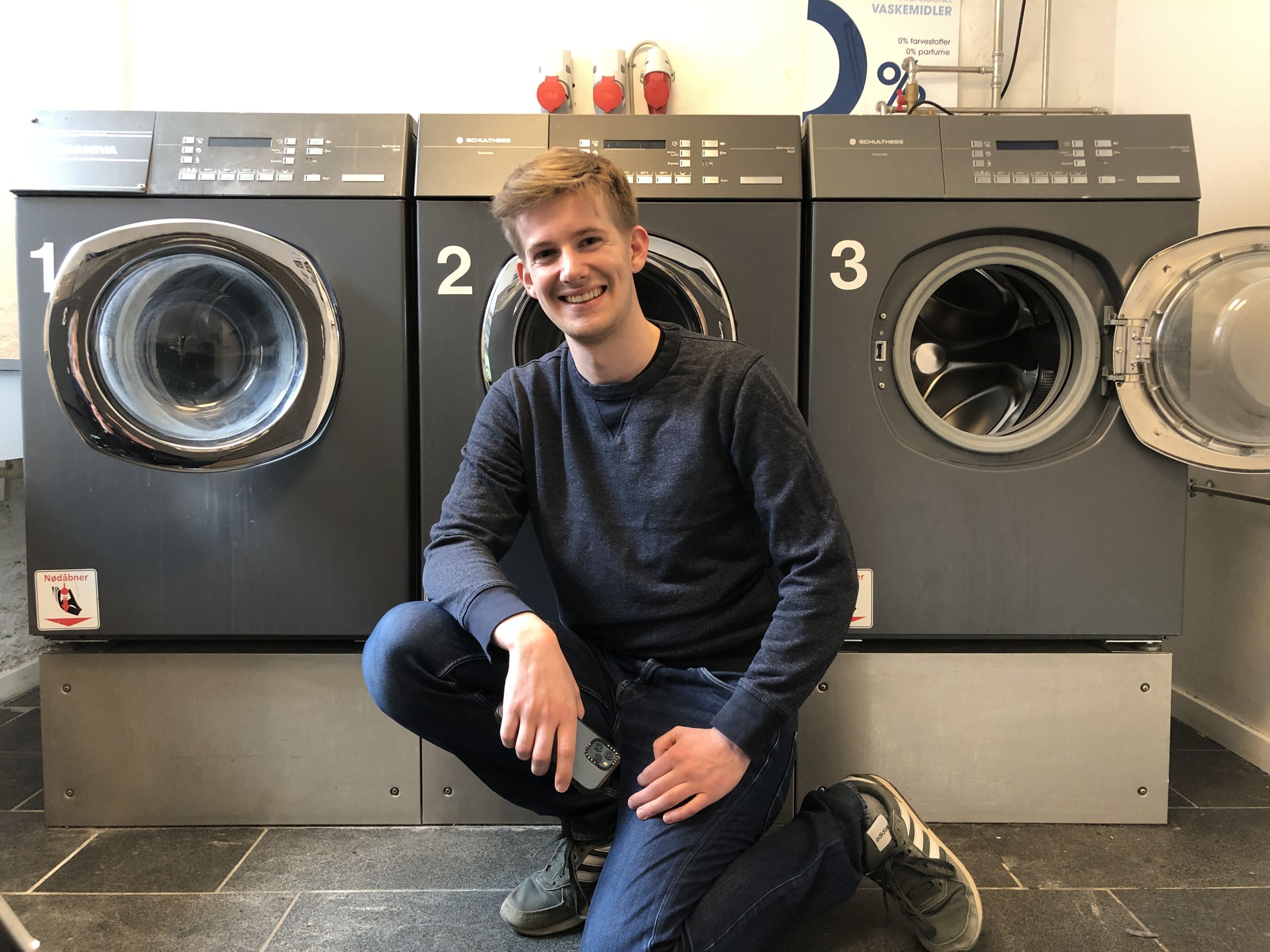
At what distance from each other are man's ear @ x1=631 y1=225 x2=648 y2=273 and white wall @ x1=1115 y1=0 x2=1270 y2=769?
1.25 metres

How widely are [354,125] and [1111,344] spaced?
4.32ft

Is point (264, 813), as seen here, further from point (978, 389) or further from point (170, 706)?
point (978, 389)

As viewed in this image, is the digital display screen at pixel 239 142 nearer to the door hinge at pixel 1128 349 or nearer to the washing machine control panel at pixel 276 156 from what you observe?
the washing machine control panel at pixel 276 156

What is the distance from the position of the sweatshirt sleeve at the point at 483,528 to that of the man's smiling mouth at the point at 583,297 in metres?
0.19

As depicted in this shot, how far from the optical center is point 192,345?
141cm

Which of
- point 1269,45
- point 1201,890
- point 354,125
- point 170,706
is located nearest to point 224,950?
point 170,706

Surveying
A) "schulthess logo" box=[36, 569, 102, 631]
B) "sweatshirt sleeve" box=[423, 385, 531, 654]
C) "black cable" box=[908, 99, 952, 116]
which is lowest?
"schulthess logo" box=[36, 569, 102, 631]

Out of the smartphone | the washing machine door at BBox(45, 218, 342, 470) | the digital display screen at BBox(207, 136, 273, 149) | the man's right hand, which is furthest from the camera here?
the digital display screen at BBox(207, 136, 273, 149)

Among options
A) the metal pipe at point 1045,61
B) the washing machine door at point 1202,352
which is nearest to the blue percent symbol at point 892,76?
the metal pipe at point 1045,61

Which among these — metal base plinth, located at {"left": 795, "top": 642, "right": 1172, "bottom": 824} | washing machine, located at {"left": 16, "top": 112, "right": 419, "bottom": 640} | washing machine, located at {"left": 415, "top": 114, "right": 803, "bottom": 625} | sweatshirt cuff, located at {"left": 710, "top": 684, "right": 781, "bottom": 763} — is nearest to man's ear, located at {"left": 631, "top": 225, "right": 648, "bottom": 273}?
washing machine, located at {"left": 415, "top": 114, "right": 803, "bottom": 625}

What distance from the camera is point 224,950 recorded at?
1.10 m

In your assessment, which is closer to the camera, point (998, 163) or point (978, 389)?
point (998, 163)

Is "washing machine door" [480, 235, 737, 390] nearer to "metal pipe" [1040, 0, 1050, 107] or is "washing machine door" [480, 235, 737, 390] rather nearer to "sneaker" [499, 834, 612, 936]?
"sneaker" [499, 834, 612, 936]

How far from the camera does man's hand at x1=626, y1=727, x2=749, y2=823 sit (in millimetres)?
970
